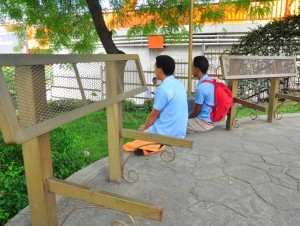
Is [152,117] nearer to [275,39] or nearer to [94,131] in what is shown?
[94,131]

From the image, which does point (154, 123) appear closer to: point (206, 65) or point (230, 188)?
point (230, 188)

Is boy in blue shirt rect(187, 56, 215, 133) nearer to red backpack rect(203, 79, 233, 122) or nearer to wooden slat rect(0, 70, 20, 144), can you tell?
red backpack rect(203, 79, 233, 122)

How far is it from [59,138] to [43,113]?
2.44m

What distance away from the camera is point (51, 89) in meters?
1.84

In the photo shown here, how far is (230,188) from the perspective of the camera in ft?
9.48

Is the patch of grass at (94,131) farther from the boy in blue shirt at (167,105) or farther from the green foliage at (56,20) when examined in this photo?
the green foliage at (56,20)

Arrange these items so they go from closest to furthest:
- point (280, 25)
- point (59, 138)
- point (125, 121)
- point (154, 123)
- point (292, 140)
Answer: point (154, 123) → point (59, 138) → point (292, 140) → point (125, 121) → point (280, 25)

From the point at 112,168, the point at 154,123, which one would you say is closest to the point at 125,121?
the point at 154,123

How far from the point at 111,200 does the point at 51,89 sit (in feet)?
2.39

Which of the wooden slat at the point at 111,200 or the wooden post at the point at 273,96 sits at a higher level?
the wooden slat at the point at 111,200

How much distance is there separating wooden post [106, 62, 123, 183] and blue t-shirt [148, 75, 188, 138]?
22.2 inches

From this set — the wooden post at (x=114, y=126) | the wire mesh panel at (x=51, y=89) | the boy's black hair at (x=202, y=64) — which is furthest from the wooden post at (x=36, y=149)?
the boy's black hair at (x=202, y=64)

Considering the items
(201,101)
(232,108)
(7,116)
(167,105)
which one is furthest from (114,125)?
(232,108)

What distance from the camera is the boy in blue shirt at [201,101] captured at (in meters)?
4.30
